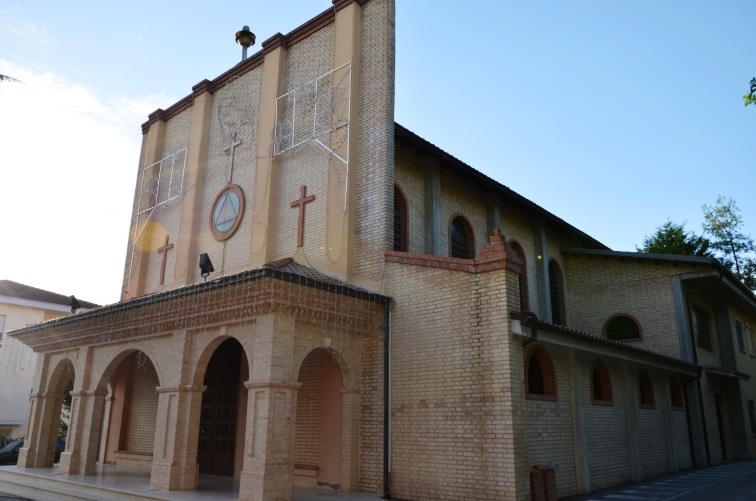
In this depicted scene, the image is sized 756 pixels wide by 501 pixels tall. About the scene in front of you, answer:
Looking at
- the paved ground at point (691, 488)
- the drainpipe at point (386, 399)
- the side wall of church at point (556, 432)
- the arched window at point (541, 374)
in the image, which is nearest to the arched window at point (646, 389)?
the paved ground at point (691, 488)

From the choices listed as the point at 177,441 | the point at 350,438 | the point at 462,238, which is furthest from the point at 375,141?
the point at 177,441

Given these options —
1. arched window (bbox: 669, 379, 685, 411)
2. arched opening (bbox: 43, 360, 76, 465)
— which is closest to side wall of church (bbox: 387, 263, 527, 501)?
arched opening (bbox: 43, 360, 76, 465)

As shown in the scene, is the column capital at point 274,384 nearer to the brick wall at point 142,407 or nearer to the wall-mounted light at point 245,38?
the brick wall at point 142,407

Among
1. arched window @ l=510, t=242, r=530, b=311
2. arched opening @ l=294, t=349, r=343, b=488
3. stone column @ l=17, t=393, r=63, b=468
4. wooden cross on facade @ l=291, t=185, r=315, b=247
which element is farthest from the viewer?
arched window @ l=510, t=242, r=530, b=311

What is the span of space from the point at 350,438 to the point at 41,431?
8463mm

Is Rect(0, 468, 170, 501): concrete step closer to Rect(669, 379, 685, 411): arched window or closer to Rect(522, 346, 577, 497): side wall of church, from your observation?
A: Rect(522, 346, 577, 497): side wall of church

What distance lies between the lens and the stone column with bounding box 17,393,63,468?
13.9 meters

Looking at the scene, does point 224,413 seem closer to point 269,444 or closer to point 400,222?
point 269,444

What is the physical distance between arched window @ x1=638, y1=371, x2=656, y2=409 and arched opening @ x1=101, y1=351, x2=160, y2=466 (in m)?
12.2

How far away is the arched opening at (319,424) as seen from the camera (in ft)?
35.5

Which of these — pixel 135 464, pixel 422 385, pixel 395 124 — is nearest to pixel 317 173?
pixel 395 124

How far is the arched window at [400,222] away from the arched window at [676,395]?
8778 mm

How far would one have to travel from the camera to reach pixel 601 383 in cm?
1293

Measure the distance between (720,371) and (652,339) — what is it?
2.56 metres
